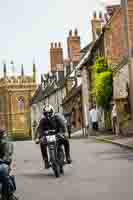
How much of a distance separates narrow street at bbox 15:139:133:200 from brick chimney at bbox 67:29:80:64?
45.4 metres

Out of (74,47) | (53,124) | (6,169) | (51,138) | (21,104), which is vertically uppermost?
(74,47)

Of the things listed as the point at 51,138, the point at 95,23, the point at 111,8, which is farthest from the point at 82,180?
the point at 95,23

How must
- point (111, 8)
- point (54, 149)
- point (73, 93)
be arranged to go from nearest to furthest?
1. point (54, 149)
2. point (111, 8)
3. point (73, 93)

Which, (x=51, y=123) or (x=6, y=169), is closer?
(x=6, y=169)

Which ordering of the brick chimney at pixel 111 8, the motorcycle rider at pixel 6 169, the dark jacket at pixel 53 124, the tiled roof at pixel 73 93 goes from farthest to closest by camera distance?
the tiled roof at pixel 73 93 < the brick chimney at pixel 111 8 < the dark jacket at pixel 53 124 < the motorcycle rider at pixel 6 169

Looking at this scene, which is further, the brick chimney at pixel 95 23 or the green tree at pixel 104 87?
the brick chimney at pixel 95 23

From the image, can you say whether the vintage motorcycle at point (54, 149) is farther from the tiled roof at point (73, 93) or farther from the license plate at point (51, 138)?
the tiled roof at point (73, 93)

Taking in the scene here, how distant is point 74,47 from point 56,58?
36.6ft

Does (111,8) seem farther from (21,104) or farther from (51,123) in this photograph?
(21,104)

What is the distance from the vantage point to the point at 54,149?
14.6 meters

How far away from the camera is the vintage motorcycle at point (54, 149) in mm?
14555

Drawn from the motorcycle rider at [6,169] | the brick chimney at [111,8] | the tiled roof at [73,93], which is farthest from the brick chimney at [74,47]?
the motorcycle rider at [6,169]

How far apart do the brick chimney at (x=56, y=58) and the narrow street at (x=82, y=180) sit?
5535cm

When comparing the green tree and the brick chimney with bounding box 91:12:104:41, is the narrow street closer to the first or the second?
the green tree
